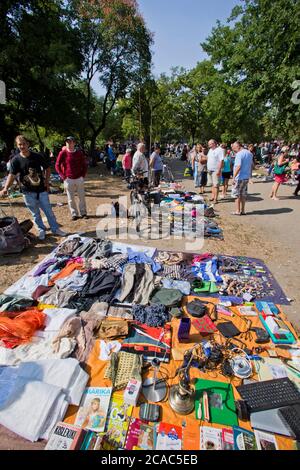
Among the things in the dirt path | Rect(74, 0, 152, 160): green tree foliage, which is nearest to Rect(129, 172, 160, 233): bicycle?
the dirt path

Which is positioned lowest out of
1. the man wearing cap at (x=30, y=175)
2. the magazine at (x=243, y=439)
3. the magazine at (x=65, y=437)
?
the magazine at (x=243, y=439)

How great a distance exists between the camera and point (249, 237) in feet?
20.4

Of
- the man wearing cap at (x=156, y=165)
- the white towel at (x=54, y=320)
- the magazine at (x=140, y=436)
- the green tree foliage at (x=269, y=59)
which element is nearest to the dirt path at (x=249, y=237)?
the white towel at (x=54, y=320)

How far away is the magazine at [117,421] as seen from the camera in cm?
201

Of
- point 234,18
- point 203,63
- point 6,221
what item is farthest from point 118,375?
point 203,63

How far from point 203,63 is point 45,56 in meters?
20.7

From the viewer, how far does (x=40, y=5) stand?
12352 mm

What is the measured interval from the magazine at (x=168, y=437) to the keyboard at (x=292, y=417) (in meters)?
0.93

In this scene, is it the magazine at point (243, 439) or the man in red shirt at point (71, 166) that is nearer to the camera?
the magazine at point (243, 439)

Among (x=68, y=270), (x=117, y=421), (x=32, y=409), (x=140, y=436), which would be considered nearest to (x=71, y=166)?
(x=68, y=270)

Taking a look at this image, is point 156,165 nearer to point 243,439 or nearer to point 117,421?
point 117,421

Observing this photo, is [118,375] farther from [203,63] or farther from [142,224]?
[203,63]

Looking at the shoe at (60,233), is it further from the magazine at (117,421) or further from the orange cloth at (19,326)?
the magazine at (117,421)

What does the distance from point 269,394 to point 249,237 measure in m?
4.38
